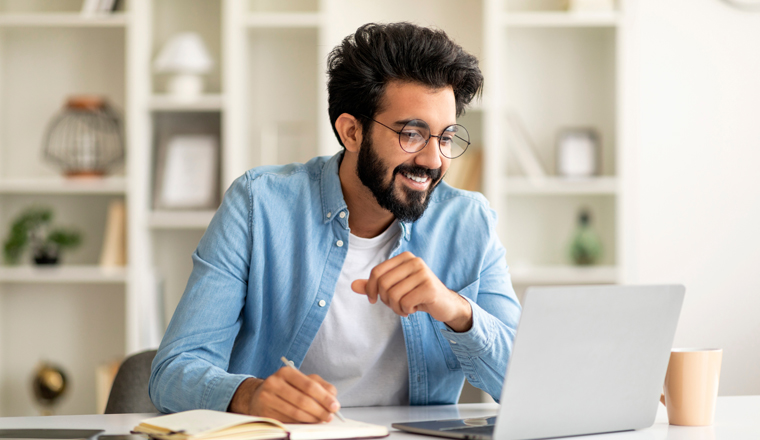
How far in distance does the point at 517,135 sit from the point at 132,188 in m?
1.40

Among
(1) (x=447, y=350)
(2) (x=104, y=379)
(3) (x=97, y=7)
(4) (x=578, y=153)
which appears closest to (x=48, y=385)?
(2) (x=104, y=379)

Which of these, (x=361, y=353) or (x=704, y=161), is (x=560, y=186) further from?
(x=361, y=353)

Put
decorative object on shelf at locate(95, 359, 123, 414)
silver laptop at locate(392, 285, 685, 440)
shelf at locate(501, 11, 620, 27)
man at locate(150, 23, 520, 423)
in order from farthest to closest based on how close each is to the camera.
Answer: decorative object on shelf at locate(95, 359, 123, 414)
shelf at locate(501, 11, 620, 27)
man at locate(150, 23, 520, 423)
silver laptop at locate(392, 285, 685, 440)

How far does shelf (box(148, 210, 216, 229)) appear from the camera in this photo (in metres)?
2.51

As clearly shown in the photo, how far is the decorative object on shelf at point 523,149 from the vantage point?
99.1 inches

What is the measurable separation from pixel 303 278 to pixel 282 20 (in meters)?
1.44

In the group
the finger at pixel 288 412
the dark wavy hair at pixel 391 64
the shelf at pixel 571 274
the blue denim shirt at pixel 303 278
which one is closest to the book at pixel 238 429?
the finger at pixel 288 412

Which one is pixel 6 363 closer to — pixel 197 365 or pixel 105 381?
pixel 105 381

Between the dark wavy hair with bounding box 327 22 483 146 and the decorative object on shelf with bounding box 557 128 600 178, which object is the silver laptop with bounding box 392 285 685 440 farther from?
the decorative object on shelf with bounding box 557 128 600 178

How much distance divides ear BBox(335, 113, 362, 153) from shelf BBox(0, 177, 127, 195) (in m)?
1.34

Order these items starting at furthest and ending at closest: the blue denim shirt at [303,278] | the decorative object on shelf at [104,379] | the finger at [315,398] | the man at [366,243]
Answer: the decorative object on shelf at [104,379], the man at [366,243], the blue denim shirt at [303,278], the finger at [315,398]

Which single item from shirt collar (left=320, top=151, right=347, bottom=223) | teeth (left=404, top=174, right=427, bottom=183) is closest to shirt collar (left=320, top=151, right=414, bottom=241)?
shirt collar (left=320, top=151, right=347, bottom=223)

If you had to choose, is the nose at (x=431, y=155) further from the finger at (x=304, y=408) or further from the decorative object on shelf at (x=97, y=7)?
the decorative object on shelf at (x=97, y=7)

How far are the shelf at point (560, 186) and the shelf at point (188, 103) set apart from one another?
1.06 meters
